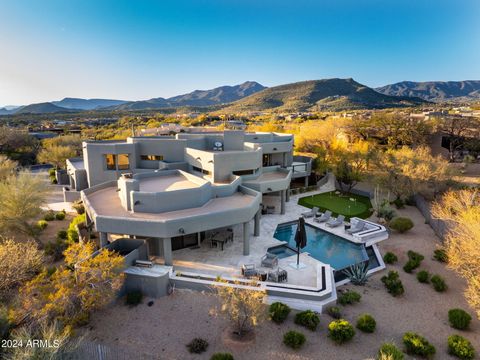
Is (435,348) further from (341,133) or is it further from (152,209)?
(341,133)

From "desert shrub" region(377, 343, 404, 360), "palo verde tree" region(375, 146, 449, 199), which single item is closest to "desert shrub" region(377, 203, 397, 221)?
"palo verde tree" region(375, 146, 449, 199)

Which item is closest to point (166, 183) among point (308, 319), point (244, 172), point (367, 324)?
point (244, 172)

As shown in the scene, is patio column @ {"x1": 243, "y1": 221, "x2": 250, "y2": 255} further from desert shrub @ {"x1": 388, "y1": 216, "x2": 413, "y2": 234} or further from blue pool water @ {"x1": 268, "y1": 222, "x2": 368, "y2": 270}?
desert shrub @ {"x1": 388, "y1": 216, "x2": 413, "y2": 234}

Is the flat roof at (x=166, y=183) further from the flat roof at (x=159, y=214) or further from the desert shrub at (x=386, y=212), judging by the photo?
the desert shrub at (x=386, y=212)

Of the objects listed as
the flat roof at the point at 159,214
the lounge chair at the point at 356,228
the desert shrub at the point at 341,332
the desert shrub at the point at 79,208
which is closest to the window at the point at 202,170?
the flat roof at the point at 159,214

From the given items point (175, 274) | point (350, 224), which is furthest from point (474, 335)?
point (175, 274)
